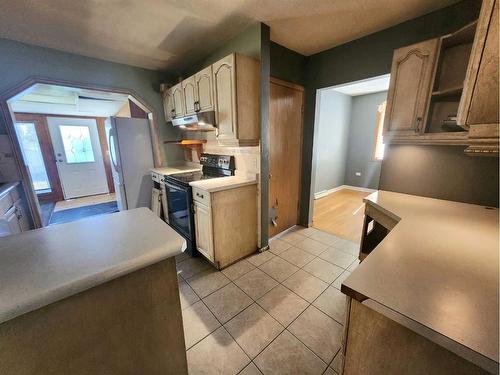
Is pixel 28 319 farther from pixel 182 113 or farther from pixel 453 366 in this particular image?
pixel 182 113

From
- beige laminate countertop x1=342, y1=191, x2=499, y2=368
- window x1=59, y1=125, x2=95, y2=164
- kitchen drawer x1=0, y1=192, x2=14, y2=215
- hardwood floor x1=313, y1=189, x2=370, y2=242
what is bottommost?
hardwood floor x1=313, y1=189, x2=370, y2=242

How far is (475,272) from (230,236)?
183 centimetres

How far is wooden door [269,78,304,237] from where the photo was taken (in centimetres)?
256

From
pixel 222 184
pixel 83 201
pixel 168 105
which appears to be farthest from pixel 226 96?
pixel 83 201

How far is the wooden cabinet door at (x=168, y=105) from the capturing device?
3.06 metres

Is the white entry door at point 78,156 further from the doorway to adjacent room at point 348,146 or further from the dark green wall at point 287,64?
the doorway to adjacent room at point 348,146

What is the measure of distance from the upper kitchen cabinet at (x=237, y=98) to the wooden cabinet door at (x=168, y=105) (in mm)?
1250

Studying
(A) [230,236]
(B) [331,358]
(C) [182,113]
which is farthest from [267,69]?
(B) [331,358]

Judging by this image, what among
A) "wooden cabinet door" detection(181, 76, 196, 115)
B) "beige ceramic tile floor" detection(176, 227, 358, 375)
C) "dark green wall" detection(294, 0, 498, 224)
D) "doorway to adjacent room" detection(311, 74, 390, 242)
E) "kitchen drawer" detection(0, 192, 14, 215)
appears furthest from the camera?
"doorway to adjacent room" detection(311, 74, 390, 242)

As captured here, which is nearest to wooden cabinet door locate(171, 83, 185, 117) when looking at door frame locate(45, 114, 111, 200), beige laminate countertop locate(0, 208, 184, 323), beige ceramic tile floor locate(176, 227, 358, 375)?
beige ceramic tile floor locate(176, 227, 358, 375)

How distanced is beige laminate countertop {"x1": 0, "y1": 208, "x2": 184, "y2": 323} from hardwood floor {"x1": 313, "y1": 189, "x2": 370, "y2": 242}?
2.78 metres

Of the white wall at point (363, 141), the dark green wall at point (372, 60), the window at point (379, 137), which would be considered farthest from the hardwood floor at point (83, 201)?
the window at point (379, 137)

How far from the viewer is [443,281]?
27.9 inches

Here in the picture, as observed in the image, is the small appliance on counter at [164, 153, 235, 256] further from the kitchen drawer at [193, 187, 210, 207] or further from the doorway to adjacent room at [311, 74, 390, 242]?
the doorway to adjacent room at [311, 74, 390, 242]
